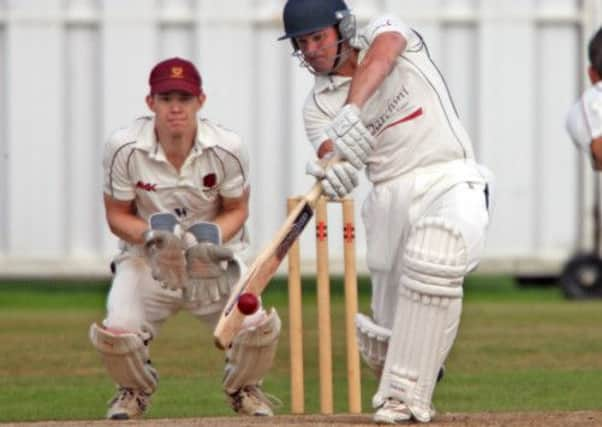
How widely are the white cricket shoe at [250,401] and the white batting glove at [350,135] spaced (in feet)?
5.78

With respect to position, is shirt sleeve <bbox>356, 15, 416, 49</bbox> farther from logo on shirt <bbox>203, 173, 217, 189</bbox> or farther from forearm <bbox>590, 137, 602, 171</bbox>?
forearm <bbox>590, 137, 602, 171</bbox>

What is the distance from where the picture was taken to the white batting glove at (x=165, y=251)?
722 cm

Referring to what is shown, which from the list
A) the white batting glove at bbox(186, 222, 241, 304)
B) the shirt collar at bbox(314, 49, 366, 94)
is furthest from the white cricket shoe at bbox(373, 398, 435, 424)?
the white batting glove at bbox(186, 222, 241, 304)

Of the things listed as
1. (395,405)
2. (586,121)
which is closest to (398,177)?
(395,405)

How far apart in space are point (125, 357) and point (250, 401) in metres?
0.49

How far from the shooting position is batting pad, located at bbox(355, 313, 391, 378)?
21.4 feet

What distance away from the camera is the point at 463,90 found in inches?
530

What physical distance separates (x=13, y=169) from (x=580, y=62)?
366cm

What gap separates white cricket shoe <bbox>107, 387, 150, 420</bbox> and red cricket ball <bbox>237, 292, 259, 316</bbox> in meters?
1.78

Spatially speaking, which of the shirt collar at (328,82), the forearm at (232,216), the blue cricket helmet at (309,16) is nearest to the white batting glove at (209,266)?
the forearm at (232,216)

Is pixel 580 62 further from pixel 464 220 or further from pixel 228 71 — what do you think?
pixel 464 220

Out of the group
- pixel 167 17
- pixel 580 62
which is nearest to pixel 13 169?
pixel 167 17

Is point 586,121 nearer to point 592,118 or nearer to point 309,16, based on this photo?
point 592,118

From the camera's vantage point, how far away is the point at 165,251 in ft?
23.8
